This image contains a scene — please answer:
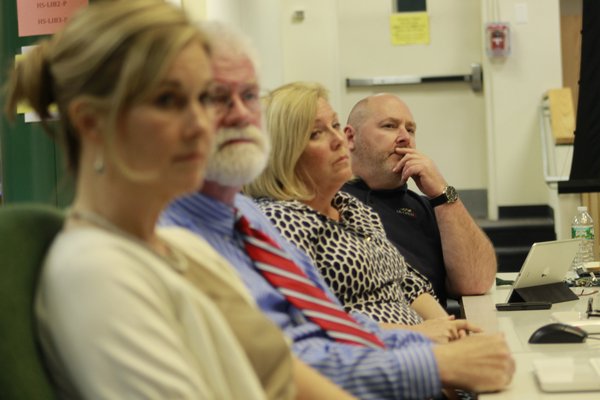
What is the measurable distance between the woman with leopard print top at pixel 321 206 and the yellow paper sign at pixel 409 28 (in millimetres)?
4832

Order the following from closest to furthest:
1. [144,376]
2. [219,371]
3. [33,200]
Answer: [144,376]
[219,371]
[33,200]

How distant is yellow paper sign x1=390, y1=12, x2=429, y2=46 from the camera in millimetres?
7059

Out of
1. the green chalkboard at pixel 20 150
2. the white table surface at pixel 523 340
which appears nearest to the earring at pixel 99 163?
the white table surface at pixel 523 340

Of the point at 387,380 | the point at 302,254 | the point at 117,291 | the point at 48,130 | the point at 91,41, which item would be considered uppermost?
the point at 91,41

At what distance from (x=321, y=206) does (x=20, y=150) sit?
109 centimetres

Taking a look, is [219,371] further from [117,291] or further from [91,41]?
[91,41]

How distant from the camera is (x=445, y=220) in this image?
328 cm

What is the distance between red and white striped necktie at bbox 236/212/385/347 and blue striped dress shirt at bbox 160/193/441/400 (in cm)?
1

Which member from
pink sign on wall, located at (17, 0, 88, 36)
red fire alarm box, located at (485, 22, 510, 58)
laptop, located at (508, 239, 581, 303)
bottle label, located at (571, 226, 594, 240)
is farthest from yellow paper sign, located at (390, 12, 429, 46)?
pink sign on wall, located at (17, 0, 88, 36)

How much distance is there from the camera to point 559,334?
2141 mm

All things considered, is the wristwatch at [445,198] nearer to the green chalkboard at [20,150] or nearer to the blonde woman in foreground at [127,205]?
the green chalkboard at [20,150]

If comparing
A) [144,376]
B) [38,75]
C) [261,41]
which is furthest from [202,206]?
[261,41]

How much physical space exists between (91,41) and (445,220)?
234 cm

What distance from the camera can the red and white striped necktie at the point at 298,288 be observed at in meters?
1.68
